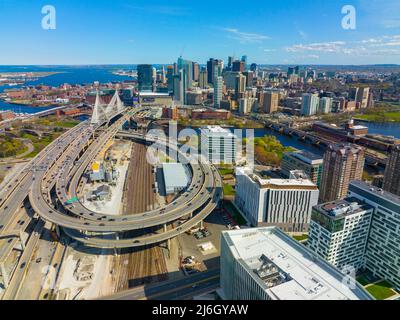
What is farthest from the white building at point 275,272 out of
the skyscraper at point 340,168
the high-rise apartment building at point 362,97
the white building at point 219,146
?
the high-rise apartment building at point 362,97

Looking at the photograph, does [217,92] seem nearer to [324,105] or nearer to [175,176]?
[324,105]

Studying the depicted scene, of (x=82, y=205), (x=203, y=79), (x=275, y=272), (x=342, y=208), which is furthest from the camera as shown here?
(x=203, y=79)

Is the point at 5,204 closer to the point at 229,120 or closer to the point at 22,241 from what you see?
the point at 22,241

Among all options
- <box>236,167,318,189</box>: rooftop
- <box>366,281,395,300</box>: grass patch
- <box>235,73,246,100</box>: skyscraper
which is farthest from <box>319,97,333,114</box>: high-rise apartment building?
<box>366,281,395,300</box>: grass patch

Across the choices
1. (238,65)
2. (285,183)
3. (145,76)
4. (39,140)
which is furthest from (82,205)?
(238,65)

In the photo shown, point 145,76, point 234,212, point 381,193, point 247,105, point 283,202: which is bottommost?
point 234,212

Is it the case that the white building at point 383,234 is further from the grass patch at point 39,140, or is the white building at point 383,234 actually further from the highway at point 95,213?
the grass patch at point 39,140
